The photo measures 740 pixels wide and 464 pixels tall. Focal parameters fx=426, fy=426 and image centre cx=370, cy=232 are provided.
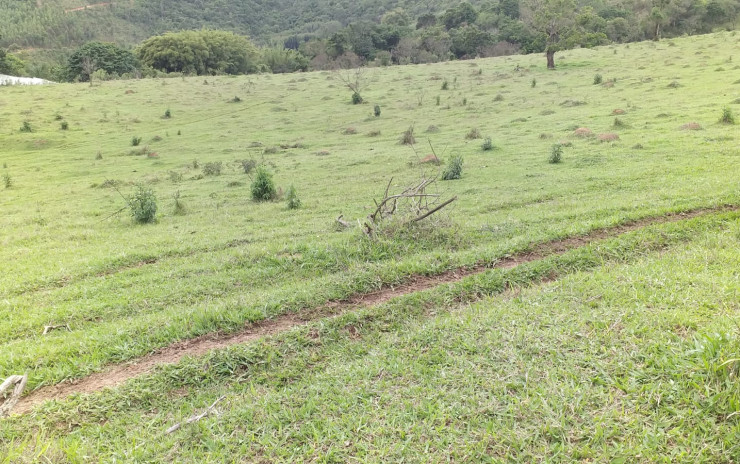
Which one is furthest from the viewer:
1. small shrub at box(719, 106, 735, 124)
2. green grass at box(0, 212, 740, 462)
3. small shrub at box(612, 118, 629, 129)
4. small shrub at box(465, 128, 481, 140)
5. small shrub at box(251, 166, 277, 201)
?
small shrub at box(465, 128, 481, 140)

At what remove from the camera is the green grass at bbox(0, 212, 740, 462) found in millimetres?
3268

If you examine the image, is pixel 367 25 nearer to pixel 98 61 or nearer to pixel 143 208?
pixel 98 61

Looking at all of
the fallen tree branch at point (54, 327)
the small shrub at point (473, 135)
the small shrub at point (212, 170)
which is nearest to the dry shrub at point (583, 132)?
the small shrub at point (473, 135)

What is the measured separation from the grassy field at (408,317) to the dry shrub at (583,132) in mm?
1703

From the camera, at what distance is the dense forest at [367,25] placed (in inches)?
2235

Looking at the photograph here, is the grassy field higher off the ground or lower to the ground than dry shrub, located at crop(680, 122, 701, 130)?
lower

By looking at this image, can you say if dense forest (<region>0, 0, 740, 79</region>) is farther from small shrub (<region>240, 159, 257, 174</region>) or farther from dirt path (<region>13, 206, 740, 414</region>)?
dirt path (<region>13, 206, 740, 414</region>)

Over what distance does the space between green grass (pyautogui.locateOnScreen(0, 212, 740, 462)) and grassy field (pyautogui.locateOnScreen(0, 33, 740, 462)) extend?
0.07 ft

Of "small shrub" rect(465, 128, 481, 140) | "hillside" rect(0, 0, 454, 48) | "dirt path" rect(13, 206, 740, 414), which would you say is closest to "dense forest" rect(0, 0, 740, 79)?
"hillside" rect(0, 0, 454, 48)

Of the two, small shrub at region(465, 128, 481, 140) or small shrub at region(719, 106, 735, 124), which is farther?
small shrub at region(465, 128, 481, 140)

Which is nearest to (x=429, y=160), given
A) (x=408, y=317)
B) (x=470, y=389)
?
(x=408, y=317)

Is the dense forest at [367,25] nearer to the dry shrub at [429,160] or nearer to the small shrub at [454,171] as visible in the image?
the dry shrub at [429,160]

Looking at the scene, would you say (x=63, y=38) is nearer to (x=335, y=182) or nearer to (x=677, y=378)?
(x=335, y=182)

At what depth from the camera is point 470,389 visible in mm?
3930
